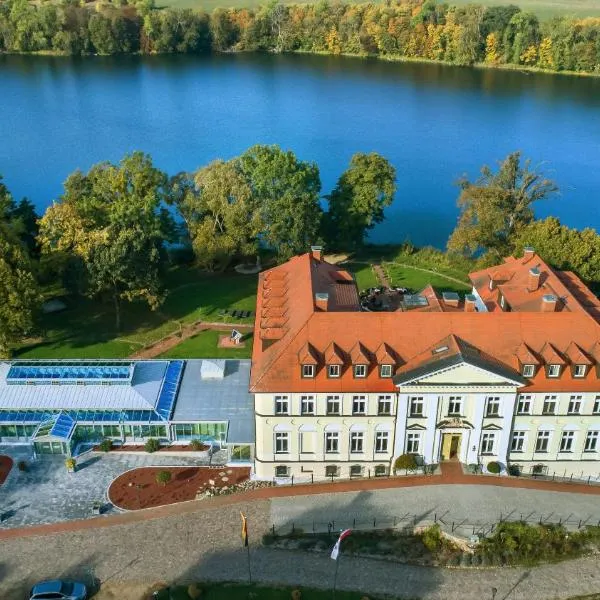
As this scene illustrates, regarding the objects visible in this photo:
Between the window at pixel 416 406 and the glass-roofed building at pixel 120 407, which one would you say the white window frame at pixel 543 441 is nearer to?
the window at pixel 416 406

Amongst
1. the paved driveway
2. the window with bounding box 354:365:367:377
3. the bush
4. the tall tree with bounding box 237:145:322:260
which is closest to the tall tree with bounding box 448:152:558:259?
the tall tree with bounding box 237:145:322:260

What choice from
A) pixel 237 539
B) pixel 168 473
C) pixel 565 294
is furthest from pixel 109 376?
pixel 565 294

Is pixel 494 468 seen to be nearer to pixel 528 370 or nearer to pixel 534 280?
pixel 528 370

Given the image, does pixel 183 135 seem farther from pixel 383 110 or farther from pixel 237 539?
pixel 237 539

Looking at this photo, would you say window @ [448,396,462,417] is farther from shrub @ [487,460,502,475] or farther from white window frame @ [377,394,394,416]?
shrub @ [487,460,502,475]

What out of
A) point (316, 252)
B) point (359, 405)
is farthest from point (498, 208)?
point (359, 405)

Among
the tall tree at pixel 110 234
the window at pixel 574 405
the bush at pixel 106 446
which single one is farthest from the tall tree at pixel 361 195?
the bush at pixel 106 446
